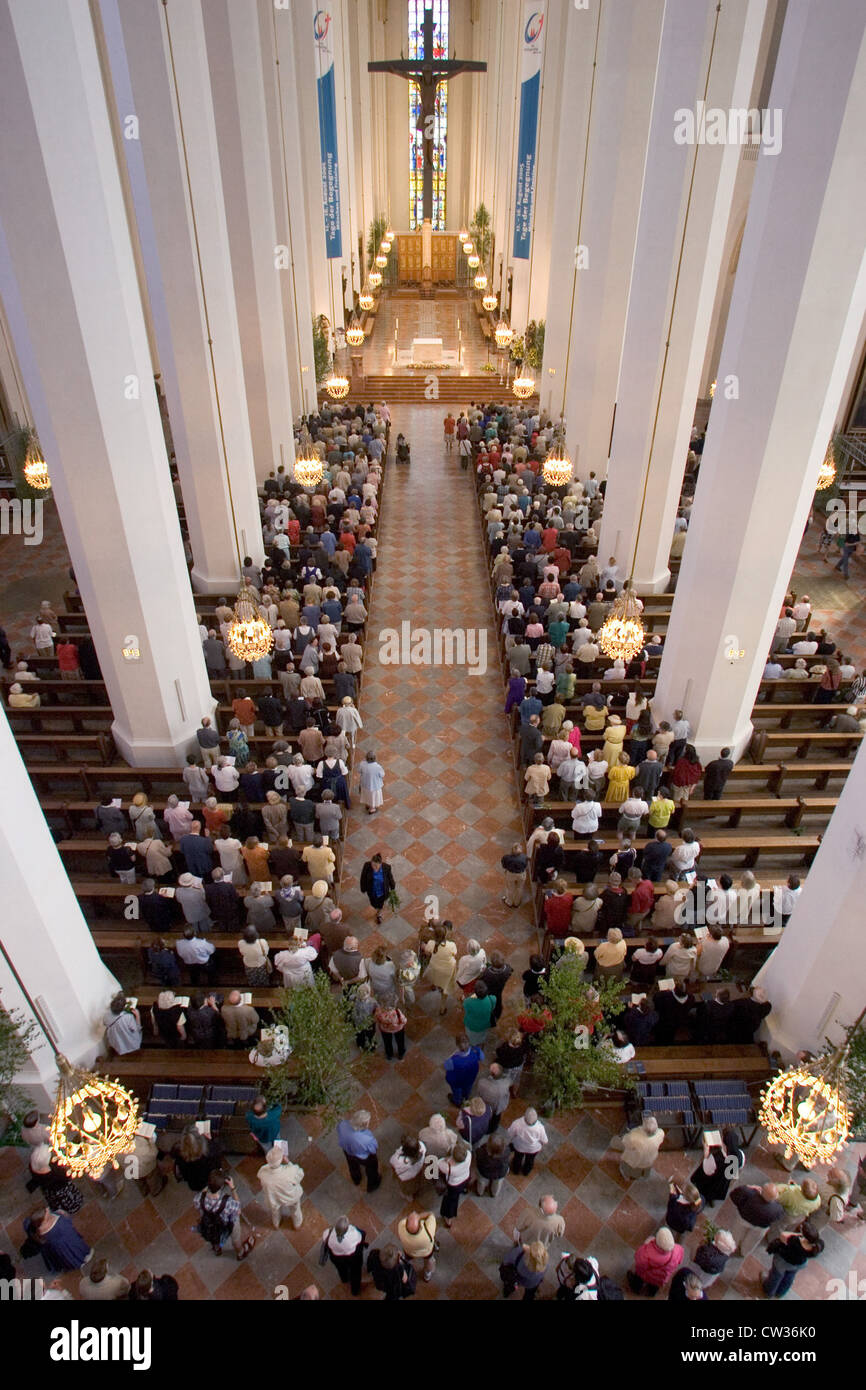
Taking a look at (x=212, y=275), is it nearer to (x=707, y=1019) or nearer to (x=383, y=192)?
(x=707, y=1019)

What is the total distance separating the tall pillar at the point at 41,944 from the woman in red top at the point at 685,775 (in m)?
6.37

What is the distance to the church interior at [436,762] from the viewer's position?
6344 millimetres

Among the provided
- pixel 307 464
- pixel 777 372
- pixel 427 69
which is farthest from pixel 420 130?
pixel 777 372

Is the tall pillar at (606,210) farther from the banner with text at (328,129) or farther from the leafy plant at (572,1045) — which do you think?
the leafy plant at (572,1045)

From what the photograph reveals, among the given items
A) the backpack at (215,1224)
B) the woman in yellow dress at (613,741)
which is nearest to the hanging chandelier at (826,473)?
the woman in yellow dress at (613,741)

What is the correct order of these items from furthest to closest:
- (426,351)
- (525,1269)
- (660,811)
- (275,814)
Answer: (426,351) → (660,811) → (275,814) → (525,1269)

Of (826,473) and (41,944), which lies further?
(826,473)

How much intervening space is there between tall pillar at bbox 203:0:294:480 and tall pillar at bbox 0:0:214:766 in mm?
7961

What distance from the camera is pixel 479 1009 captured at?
7.23 m

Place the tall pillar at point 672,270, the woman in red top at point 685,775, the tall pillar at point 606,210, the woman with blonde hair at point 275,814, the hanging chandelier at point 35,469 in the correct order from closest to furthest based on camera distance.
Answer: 1. the woman with blonde hair at point 275,814
2. the woman in red top at point 685,775
3. the tall pillar at point 672,270
4. the tall pillar at point 606,210
5. the hanging chandelier at point 35,469

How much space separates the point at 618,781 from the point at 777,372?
4.52 meters

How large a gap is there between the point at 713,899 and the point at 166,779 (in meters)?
6.39

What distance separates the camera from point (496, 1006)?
7.44 metres

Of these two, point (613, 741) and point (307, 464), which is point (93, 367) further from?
point (613, 741)
